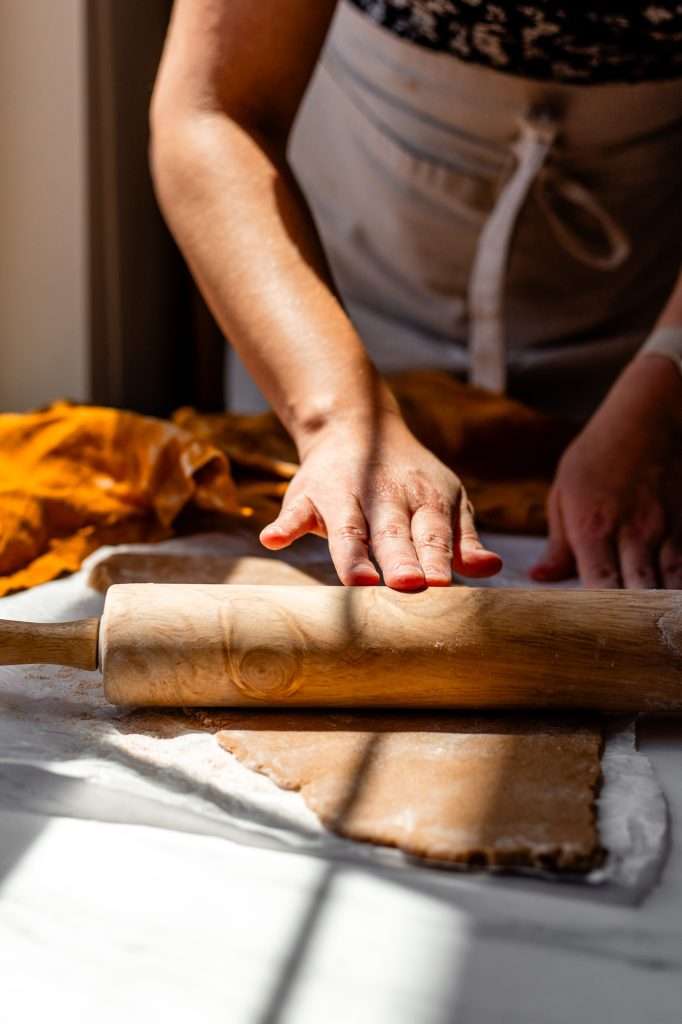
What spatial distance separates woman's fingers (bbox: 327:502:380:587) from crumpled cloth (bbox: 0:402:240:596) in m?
0.46

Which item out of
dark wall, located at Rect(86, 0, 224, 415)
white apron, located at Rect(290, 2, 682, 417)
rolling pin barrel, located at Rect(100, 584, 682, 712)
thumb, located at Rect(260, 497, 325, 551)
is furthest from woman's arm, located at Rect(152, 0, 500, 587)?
dark wall, located at Rect(86, 0, 224, 415)

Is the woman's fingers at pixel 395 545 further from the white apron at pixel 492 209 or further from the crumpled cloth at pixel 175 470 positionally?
the white apron at pixel 492 209

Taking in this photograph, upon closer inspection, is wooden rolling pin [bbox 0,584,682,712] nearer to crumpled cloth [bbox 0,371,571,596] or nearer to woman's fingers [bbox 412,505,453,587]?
woman's fingers [bbox 412,505,453,587]

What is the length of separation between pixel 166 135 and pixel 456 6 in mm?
410

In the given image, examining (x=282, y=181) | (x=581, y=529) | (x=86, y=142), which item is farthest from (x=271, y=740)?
(x=86, y=142)

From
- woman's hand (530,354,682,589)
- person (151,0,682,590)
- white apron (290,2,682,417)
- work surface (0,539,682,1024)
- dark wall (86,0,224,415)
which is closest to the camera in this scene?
work surface (0,539,682,1024)

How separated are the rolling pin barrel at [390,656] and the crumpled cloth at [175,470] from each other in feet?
1.44

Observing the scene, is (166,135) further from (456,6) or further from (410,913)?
(410,913)

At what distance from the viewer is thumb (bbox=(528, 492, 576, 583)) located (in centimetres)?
128

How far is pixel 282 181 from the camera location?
128cm

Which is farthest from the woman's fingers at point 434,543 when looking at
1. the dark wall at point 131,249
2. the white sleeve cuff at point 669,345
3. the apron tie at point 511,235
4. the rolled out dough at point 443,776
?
the dark wall at point 131,249

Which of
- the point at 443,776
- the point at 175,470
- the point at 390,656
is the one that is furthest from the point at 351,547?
the point at 175,470

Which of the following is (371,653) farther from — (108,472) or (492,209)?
(492,209)

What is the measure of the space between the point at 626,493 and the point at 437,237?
0.71m
